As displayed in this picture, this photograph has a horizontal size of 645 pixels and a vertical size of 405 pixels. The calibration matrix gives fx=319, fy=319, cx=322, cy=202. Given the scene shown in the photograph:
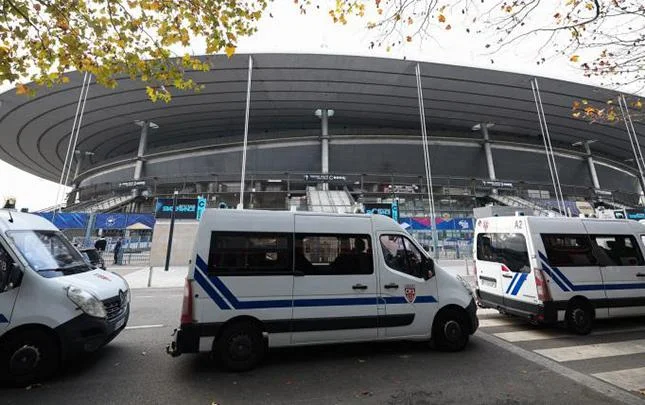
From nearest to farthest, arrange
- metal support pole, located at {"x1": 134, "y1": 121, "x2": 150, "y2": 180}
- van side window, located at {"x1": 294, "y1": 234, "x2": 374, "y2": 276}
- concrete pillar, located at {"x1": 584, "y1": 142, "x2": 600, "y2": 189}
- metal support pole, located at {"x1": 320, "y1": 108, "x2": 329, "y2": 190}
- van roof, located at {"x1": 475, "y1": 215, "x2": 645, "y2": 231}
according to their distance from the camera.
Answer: van side window, located at {"x1": 294, "y1": 234, "x2": 374, "y2": 276}
van roof, located at {"x1": 475, "y1": 215, "x2": 645, "y2": 231}
metal support pole, located at {"x1": 320, "y1": 108, "x2": 329, "y2": 190}
metal support pole, located at {"x1": 134, "y1": 121, "x2": 150, "y2": 180}
concrete pillar, located at {"x1": 584, "y1": 142, "x2": 600, "y2": 189}

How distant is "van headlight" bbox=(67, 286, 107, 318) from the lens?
4051mm

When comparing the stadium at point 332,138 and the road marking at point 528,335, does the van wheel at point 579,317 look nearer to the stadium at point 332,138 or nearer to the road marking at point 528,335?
the road marking at point 528,335

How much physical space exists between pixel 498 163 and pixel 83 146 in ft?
167

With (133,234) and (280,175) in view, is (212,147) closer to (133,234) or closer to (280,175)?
(280,175)

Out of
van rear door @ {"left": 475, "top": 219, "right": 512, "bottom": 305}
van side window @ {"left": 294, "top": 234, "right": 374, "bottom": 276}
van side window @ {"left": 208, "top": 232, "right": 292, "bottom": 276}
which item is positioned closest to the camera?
van side window @ {"left": 208, "top": 232, "right": 292, "bottom": 276}

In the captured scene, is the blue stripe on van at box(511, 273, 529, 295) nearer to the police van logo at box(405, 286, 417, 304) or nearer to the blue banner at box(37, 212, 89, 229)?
the police van logo at box(405, 286, 417, 304)

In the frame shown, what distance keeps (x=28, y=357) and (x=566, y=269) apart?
8.71m

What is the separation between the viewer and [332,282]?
4844 millimetres

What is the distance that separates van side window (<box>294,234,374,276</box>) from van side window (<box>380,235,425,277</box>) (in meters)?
0.30

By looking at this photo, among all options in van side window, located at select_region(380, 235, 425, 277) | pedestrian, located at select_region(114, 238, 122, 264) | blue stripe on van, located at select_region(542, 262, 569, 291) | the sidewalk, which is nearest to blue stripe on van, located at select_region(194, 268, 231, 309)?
van side window, located at select_region(380, 235, 425, 277)

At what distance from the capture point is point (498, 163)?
1503 inches

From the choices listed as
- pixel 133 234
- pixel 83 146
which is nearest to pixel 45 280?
pixel 133 234

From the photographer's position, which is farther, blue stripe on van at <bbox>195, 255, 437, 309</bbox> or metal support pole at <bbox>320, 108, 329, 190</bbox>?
metal support pole at <bbox>320, 108, 329, 190</bbox>

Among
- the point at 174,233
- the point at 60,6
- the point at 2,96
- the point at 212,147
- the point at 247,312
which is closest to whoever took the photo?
the point at 247,312
